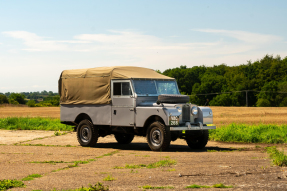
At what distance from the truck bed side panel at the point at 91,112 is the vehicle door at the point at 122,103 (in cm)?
32

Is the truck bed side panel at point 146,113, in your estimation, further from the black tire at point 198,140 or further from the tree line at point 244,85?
the tree line at point 244,85

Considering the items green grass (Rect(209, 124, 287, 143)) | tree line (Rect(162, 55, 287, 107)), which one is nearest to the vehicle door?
green grass (Rect(209, 124, 287, 143))

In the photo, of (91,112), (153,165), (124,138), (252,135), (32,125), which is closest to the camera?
(153,165)

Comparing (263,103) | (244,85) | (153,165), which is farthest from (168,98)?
(244,85)

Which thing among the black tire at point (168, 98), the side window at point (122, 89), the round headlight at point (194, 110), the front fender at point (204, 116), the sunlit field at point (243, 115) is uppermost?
the side window at point (122, 89)

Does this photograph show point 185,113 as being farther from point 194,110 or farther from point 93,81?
point 93,81

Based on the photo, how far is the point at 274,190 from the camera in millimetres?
7504

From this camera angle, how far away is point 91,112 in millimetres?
16547

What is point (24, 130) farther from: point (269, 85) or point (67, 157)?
point (269, 85)

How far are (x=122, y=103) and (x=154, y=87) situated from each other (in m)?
1.31

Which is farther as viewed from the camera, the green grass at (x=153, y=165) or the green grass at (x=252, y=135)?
the green grass at (x=252, y=135)

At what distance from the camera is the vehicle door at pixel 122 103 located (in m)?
15.1

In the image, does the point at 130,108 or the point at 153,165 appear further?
the point at 130,108

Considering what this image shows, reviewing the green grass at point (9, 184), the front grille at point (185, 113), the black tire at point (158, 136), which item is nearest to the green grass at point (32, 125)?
the black tire at point (158, 136)
